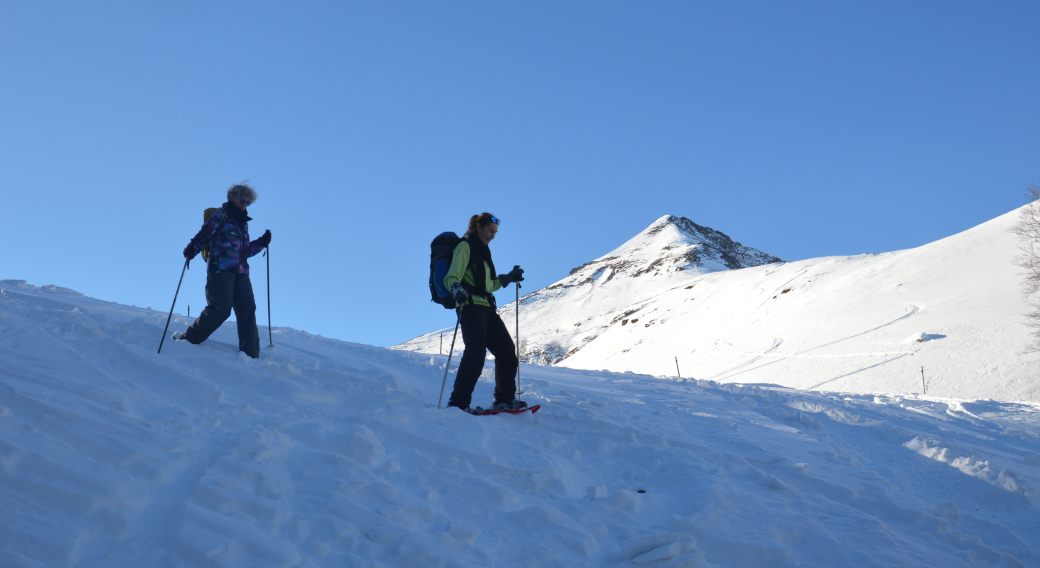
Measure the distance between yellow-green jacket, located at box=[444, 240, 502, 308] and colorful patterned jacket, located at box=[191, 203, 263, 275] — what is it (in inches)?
117

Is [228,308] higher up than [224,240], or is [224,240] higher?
Answer: [224,240]

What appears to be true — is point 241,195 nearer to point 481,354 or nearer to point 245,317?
point 245,317

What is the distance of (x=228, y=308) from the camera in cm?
664

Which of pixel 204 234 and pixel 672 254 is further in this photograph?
pixel 672 254

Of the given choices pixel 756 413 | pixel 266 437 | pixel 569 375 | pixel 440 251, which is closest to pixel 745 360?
pixel 569 375

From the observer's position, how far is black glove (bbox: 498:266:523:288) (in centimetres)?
583

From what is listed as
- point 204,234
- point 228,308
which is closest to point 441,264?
point 228,308

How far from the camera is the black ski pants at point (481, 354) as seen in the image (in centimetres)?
552

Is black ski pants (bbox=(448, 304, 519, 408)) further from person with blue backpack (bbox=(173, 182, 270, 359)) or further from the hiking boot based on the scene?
person with blue backpack (bbox=(173, 182, 270, 359))

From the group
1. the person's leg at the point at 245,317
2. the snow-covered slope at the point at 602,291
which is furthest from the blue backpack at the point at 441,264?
the snow-covered slope at the point at 602,291

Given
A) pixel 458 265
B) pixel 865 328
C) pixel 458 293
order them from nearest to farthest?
1. pixel 458 293
2. pixel 458 265
3. pixel 865 328

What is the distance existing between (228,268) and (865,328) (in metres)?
26.7

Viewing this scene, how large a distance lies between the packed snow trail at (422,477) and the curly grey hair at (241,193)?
1.83m

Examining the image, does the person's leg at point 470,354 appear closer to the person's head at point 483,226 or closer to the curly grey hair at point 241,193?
the person's head at point 483,226
